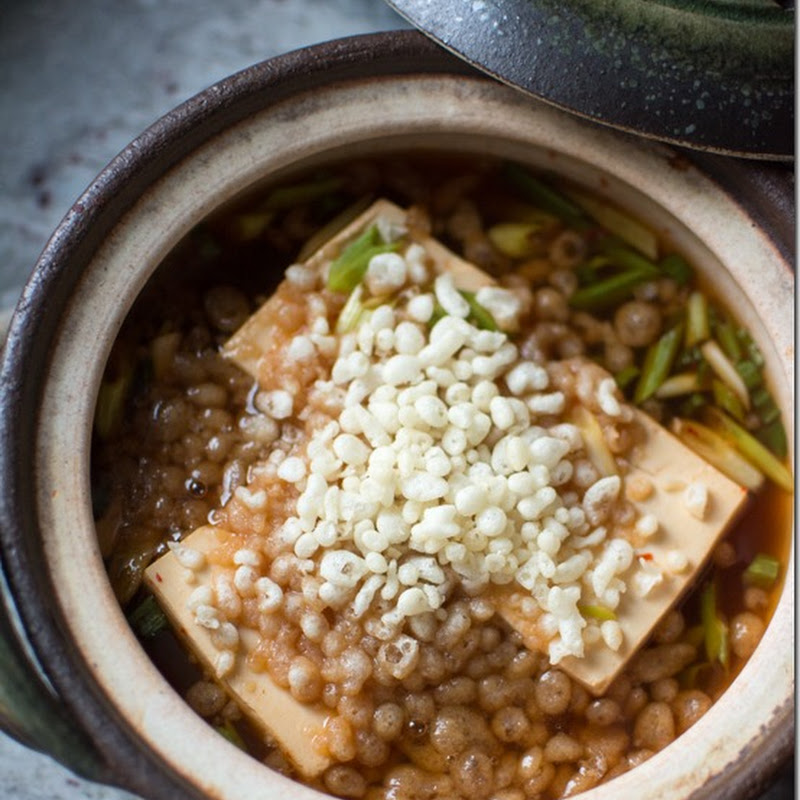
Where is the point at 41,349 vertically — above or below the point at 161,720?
above

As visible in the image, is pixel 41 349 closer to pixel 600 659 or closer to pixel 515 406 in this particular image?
pixel 515 406

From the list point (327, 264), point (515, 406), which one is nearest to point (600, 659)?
point (515, 406)

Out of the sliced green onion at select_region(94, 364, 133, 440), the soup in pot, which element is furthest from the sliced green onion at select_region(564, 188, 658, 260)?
the sliced green onion at select_region(94, 364, 133, 440)

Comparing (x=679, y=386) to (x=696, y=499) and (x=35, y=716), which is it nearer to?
(x=696, y=499)

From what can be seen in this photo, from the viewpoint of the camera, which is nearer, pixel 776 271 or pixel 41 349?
pixel 41 349

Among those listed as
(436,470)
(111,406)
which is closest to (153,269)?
(111,406)

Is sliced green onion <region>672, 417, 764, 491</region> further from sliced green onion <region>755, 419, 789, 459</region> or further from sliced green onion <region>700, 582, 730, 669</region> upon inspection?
sliced green onion <region>700, 582, 730, 669</region>

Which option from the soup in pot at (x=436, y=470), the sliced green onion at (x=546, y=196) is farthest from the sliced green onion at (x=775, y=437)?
the sliced green onion at (x=546, y=196)
